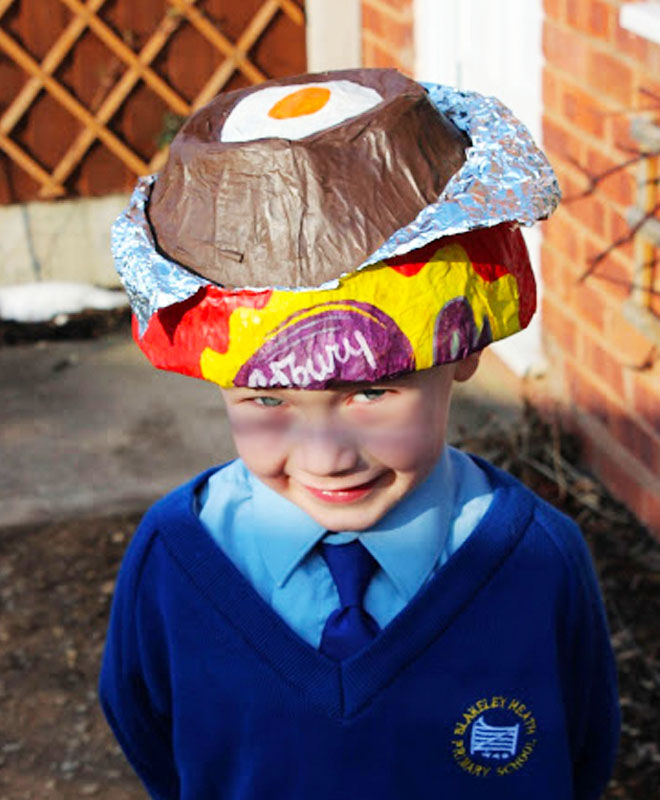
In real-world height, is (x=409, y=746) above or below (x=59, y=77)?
above

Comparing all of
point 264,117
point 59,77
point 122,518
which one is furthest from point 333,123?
point 59,77

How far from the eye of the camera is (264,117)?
1.56 m

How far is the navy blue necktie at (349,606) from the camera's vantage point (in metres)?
1.77

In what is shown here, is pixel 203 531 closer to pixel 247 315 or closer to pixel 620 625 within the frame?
pixel 247 315

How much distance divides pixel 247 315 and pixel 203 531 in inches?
17.7

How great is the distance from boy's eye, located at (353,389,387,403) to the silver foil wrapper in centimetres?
16

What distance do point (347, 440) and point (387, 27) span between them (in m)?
4.37

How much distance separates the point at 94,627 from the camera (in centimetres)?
408

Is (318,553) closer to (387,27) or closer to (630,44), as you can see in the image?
(630,44)

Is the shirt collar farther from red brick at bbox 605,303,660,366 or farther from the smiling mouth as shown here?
red brick at bbox 605,303,660,366

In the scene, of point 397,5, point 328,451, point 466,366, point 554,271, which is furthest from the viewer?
point 397,5

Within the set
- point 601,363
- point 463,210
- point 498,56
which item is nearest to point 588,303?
point 601,363

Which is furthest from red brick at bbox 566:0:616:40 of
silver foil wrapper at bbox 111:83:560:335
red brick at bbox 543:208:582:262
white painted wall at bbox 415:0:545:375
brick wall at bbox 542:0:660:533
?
silver foil wrapper at bbox 111:83:560:335

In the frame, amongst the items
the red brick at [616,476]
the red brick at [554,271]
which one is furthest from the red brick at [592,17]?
the red brick at [616,476]
